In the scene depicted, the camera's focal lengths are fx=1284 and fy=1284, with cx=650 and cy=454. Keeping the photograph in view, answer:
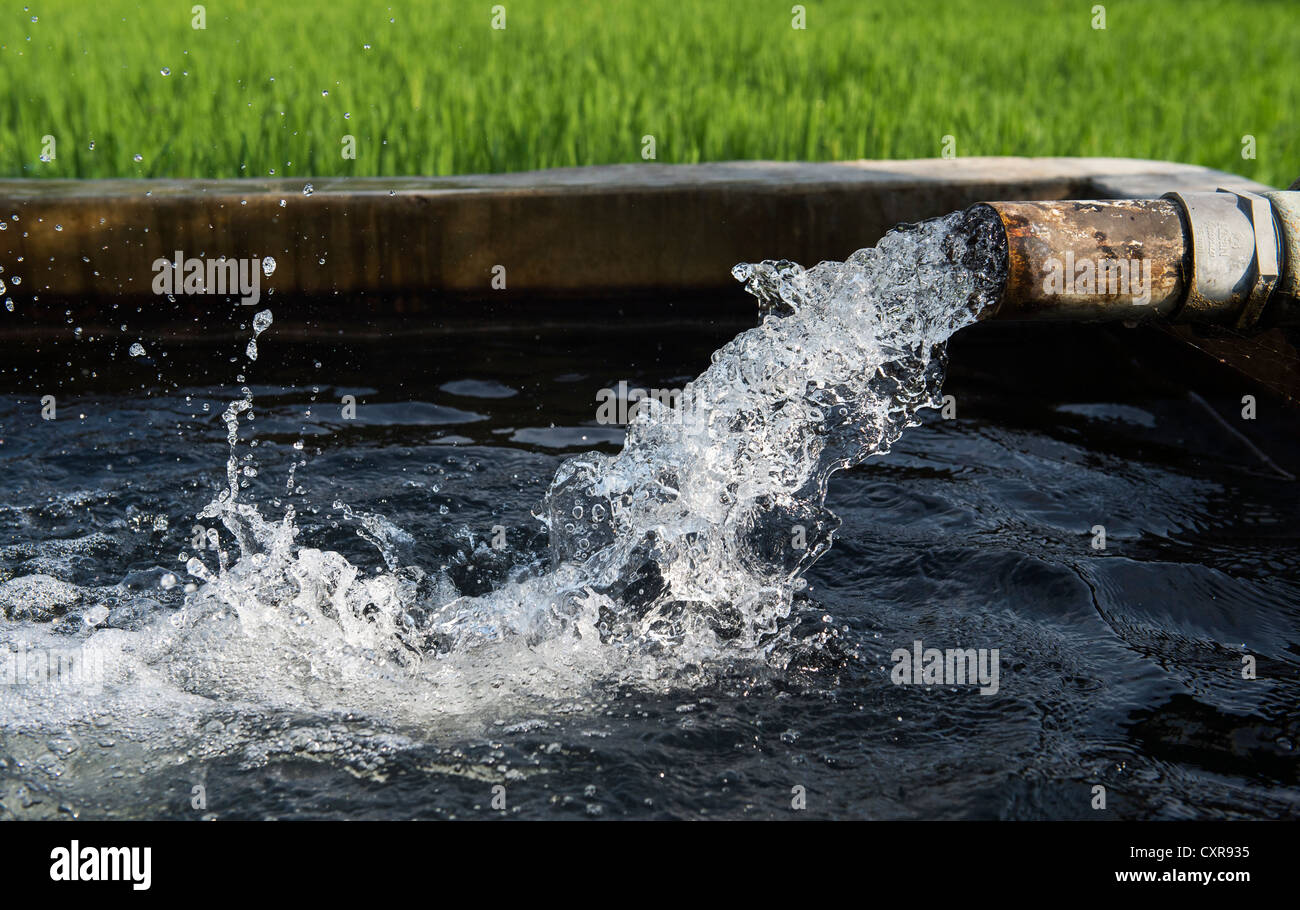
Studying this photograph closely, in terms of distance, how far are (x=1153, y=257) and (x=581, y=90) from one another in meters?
4.46

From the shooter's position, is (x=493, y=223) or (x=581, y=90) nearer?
(x=493, y=223)

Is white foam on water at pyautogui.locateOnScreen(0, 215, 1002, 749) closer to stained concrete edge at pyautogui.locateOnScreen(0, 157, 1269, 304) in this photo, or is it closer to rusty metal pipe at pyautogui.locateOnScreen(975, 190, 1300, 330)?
rusty metal pipe at pyautogui.locateOnScreen(975, 190, 1300, 330)

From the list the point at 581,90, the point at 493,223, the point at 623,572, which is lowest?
the point at 623,572

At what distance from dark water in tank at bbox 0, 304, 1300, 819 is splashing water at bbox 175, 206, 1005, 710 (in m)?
0.07

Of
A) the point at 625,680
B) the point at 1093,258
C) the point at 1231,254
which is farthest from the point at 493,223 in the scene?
the point at 1231,254

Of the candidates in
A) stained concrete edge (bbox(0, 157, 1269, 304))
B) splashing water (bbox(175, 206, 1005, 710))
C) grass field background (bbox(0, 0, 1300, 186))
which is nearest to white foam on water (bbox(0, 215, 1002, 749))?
splashing water (bbox(175, 206, 1005, 710))

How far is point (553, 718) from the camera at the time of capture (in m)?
2.76

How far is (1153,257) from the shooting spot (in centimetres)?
292

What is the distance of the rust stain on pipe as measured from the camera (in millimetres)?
2883

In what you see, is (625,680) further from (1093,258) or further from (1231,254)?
(1231,254)

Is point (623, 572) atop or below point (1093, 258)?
below

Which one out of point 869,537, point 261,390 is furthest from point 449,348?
point 869,537

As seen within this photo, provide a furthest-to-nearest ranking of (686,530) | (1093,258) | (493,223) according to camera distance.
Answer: (493,223) < (686,530) < (1093,258)
